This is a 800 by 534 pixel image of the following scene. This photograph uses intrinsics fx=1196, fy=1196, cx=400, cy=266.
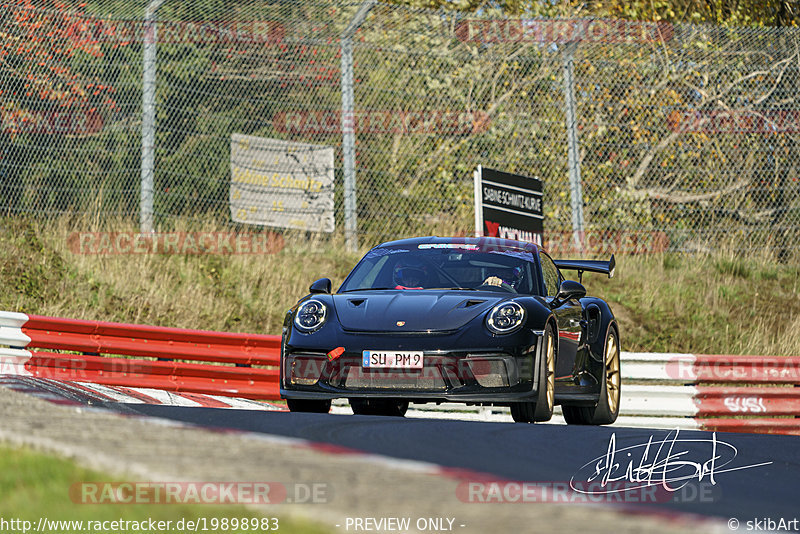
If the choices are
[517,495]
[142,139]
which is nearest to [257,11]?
[142,139]

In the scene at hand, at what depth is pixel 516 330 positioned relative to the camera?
771cm

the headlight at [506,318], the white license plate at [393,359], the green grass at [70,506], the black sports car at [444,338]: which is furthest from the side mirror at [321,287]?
the green grass at [70,506]

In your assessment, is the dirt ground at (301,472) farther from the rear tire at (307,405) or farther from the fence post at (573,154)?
the fence post at (573,154)

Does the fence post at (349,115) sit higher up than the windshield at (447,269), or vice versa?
the fence post at (349,115)

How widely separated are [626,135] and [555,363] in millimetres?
9405

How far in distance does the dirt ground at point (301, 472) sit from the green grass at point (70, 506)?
0.19 ft

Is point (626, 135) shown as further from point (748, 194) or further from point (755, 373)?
point (755, 373)

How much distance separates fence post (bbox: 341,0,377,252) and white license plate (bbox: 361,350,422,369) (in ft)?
24.8

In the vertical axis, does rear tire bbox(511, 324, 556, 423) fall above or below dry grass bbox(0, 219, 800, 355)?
below

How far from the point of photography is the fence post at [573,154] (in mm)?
16047

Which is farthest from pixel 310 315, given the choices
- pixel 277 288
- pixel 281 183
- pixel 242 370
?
pixel 281 183

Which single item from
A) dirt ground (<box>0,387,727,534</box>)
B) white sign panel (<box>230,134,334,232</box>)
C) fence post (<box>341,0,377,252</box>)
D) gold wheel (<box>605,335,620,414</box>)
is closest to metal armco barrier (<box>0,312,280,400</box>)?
gold wheel (<box>605,335,620,414</box>)

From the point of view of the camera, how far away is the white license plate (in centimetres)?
759

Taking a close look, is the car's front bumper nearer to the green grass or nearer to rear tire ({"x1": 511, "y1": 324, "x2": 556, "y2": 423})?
rear tire ({"x1": 511, "y1": 324, "x2": 556, "y2": 423})
